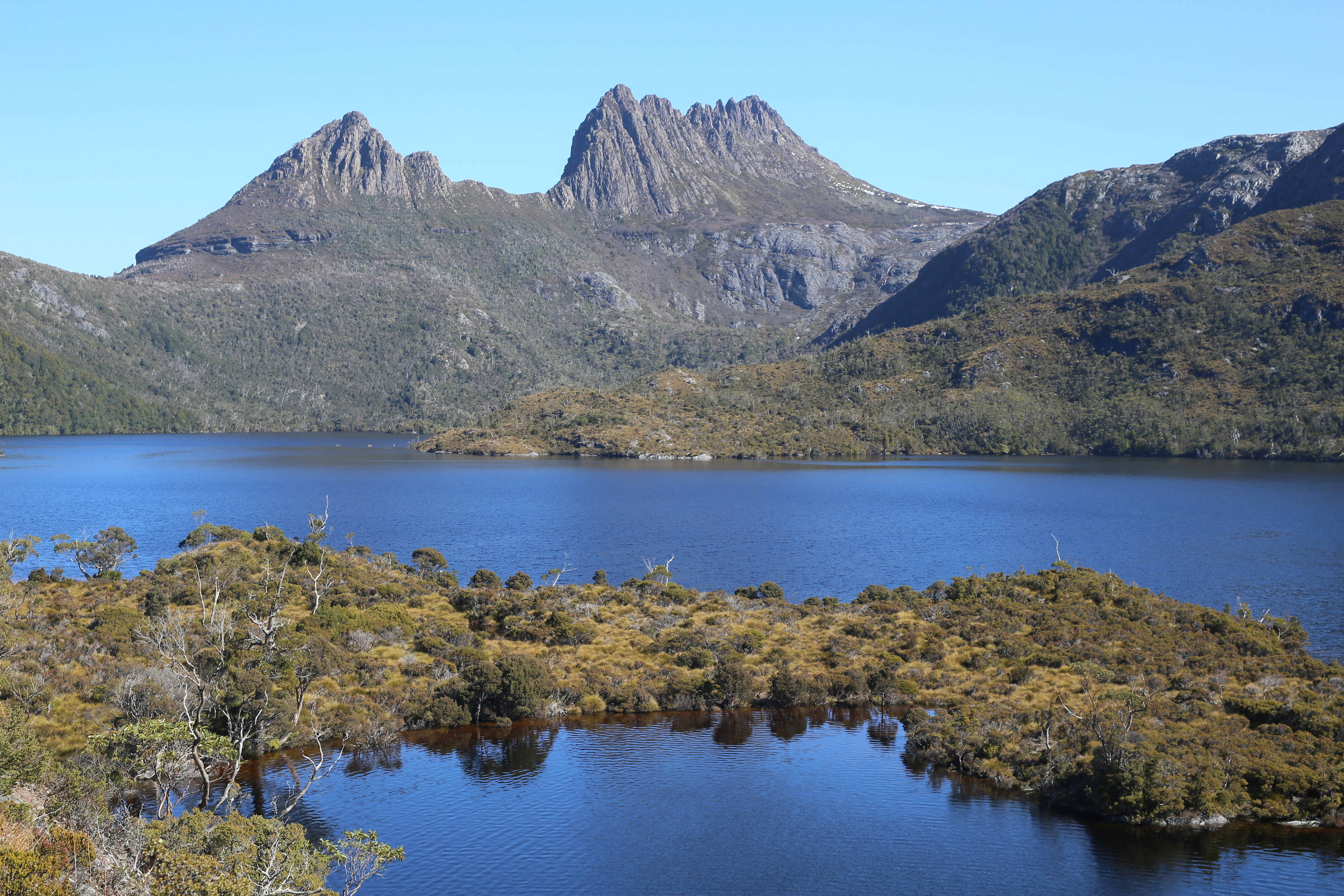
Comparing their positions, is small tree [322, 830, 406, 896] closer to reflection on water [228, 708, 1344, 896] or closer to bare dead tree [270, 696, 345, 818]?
reflection on water [228, 708, 1344, 896]

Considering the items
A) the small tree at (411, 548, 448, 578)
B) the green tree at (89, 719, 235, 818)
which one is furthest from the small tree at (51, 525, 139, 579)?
the green tree at (89, 719, 235, 818)

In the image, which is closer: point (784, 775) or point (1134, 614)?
point (784, 775)

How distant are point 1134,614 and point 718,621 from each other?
27.3 metres

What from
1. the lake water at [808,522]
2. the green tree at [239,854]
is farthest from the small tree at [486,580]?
the green tree at [239,854]

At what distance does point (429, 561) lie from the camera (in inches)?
3467

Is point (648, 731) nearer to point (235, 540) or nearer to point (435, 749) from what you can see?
point (435, 749)

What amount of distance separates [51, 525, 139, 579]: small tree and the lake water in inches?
145

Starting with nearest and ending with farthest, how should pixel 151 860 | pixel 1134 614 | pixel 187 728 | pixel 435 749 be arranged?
1. pixel 151 860
2. pixel 187 728
3. pixel 435 749
4. pixel 1134 614

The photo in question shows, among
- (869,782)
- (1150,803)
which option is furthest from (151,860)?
(1150,803)

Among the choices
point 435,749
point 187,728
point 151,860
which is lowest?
point 435,749

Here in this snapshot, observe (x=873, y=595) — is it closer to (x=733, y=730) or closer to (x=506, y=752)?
(x=733, y=730)

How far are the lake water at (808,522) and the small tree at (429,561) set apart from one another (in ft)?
14.6

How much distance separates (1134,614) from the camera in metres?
64.0

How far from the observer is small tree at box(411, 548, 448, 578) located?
8700 centimetres
